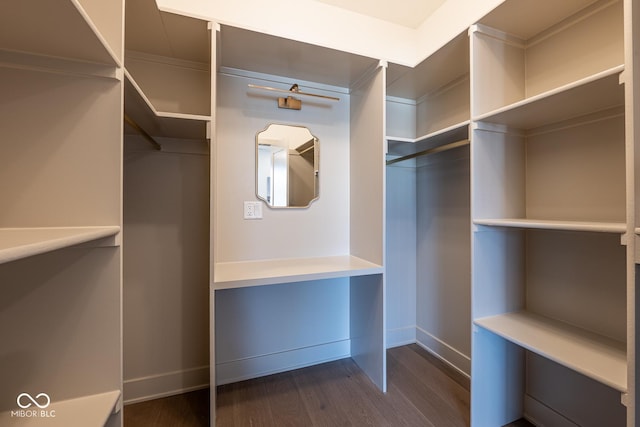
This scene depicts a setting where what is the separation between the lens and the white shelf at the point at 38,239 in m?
0.49

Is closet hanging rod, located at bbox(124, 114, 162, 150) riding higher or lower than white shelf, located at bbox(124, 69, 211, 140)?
lower

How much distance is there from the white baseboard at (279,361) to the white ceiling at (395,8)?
7.77 ft

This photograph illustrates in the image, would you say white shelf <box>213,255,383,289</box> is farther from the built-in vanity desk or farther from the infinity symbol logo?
the infinity symbol logo

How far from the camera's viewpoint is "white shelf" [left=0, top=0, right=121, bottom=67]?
60 cm

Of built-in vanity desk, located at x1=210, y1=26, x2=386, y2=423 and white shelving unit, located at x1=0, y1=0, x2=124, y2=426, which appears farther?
built-in vanity desk, located at x1=210, y1=26, x2=386, y2=423

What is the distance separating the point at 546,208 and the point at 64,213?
2089 mm

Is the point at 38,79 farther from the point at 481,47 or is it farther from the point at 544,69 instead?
the point at 544,69

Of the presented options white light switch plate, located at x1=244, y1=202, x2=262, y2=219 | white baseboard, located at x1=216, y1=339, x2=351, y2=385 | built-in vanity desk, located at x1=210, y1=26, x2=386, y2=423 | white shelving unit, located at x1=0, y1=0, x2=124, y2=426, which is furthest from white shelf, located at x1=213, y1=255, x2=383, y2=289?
white baseboard, located at x1=216, y1=339, x2=351, y2=385

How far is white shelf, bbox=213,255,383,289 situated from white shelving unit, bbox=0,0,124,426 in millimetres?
590

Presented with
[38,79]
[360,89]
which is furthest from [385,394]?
[38,79]

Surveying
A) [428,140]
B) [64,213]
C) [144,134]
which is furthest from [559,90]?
[144,134]

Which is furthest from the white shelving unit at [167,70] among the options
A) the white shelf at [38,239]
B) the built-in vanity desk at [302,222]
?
the white shelf at [38,239]

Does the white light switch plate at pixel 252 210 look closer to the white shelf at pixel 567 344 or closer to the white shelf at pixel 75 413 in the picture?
the white shelf at pixel 75 413

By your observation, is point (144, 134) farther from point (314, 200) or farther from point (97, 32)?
point (314, 200)
